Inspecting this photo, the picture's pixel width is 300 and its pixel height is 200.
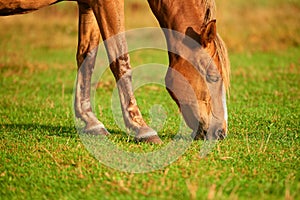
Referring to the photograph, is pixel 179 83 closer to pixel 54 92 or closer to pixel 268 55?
pixel 54 92

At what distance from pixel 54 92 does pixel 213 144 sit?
4.52 m

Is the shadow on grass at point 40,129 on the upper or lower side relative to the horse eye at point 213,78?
lower

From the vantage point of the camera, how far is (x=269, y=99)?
8.13 m

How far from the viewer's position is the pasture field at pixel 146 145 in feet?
13.3

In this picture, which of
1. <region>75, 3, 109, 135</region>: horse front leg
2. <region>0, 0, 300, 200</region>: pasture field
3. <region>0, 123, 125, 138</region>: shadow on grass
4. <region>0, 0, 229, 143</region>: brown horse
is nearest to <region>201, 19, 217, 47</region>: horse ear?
<region>0, 0, 229, 143</region>: brown horse

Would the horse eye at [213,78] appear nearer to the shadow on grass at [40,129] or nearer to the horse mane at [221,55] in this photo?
the horse mane at [221,55]

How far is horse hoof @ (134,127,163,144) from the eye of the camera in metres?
5.33

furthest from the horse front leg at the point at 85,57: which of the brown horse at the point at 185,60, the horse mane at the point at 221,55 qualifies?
the horse mane at the point at 221,55

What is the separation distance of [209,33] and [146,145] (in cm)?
121

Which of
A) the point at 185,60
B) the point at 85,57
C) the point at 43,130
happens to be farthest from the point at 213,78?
the point at 43,130

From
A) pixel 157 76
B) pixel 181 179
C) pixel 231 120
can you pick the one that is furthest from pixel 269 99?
pixel 181 179

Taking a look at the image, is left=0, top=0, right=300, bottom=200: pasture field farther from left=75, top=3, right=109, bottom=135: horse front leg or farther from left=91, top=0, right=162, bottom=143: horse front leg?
left=75, top=3, right=109, bottom=135: horse front leg

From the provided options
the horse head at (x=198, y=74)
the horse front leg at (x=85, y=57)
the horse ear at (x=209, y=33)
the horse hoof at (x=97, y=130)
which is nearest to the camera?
the horse ear at (x=209, y=33)

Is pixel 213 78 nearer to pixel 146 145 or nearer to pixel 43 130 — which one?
pixel 146 145
